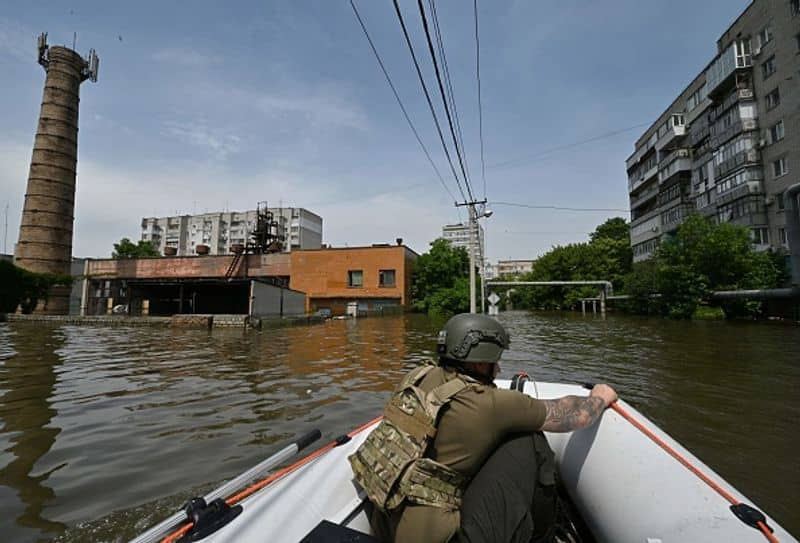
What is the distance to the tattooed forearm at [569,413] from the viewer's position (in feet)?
6.91

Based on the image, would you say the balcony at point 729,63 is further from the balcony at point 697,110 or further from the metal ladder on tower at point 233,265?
the metal ladder on tower at point 233,265

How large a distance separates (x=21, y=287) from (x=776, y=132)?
53.4 meters

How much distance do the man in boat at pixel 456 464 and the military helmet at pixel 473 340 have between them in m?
0.05

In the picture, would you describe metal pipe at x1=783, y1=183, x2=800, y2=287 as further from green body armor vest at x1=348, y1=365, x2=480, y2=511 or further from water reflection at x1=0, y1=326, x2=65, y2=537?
water reflection at x1=0, y1=326, x2=65, y2=537

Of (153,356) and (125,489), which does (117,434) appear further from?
(153,356)

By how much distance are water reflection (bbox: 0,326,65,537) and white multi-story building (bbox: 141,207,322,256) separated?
81.2 metres

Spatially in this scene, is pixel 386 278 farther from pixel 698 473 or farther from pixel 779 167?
pixel 698 473

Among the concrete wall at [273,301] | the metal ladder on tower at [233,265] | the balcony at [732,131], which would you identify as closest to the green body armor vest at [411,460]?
the concrete wall at [273,301]

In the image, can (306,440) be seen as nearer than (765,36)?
Yes

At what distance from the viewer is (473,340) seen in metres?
2.06

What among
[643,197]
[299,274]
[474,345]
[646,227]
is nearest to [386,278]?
[299,274]

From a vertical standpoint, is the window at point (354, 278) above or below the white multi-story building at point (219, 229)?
below

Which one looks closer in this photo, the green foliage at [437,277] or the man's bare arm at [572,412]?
the man's bare arm at [572,412]

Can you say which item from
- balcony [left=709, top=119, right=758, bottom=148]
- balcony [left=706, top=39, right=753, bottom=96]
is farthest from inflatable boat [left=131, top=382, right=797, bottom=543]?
balcony [left=706, top=39, right=753, bottom=96]
